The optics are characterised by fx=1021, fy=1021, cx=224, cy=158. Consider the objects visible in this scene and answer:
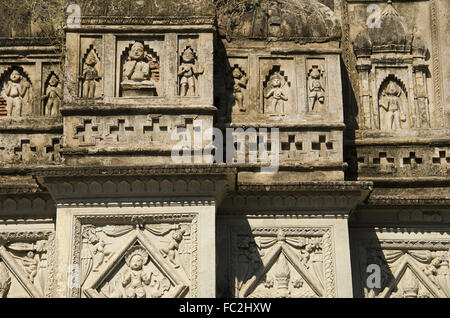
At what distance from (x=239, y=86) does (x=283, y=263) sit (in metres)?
2.79

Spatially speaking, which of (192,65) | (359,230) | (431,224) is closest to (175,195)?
(192,65)

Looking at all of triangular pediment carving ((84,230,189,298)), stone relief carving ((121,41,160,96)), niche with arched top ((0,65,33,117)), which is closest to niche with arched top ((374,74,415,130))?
stone relief carving ((121,41,160,96))

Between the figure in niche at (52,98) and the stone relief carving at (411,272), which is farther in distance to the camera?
the figure in niche at (52,98)

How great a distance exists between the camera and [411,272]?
49.1 ft

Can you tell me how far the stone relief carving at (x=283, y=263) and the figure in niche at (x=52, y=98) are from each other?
336 centimetres

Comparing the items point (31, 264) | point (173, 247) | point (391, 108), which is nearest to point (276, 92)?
point (391, 108)

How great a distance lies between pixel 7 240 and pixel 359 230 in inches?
201

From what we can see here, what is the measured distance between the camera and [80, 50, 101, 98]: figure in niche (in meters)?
14.5

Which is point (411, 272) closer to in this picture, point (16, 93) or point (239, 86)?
point (239, 86)

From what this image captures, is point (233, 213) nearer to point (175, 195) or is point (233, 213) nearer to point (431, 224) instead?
point (175, 195)

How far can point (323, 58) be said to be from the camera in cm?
1521

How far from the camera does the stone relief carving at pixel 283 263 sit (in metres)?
14.2

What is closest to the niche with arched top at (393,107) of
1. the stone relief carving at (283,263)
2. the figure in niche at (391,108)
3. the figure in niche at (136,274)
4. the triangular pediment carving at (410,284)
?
the figure in niche at (391,108)

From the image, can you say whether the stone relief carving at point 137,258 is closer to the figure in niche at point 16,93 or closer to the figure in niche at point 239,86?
the figure in niche at point 239,86
